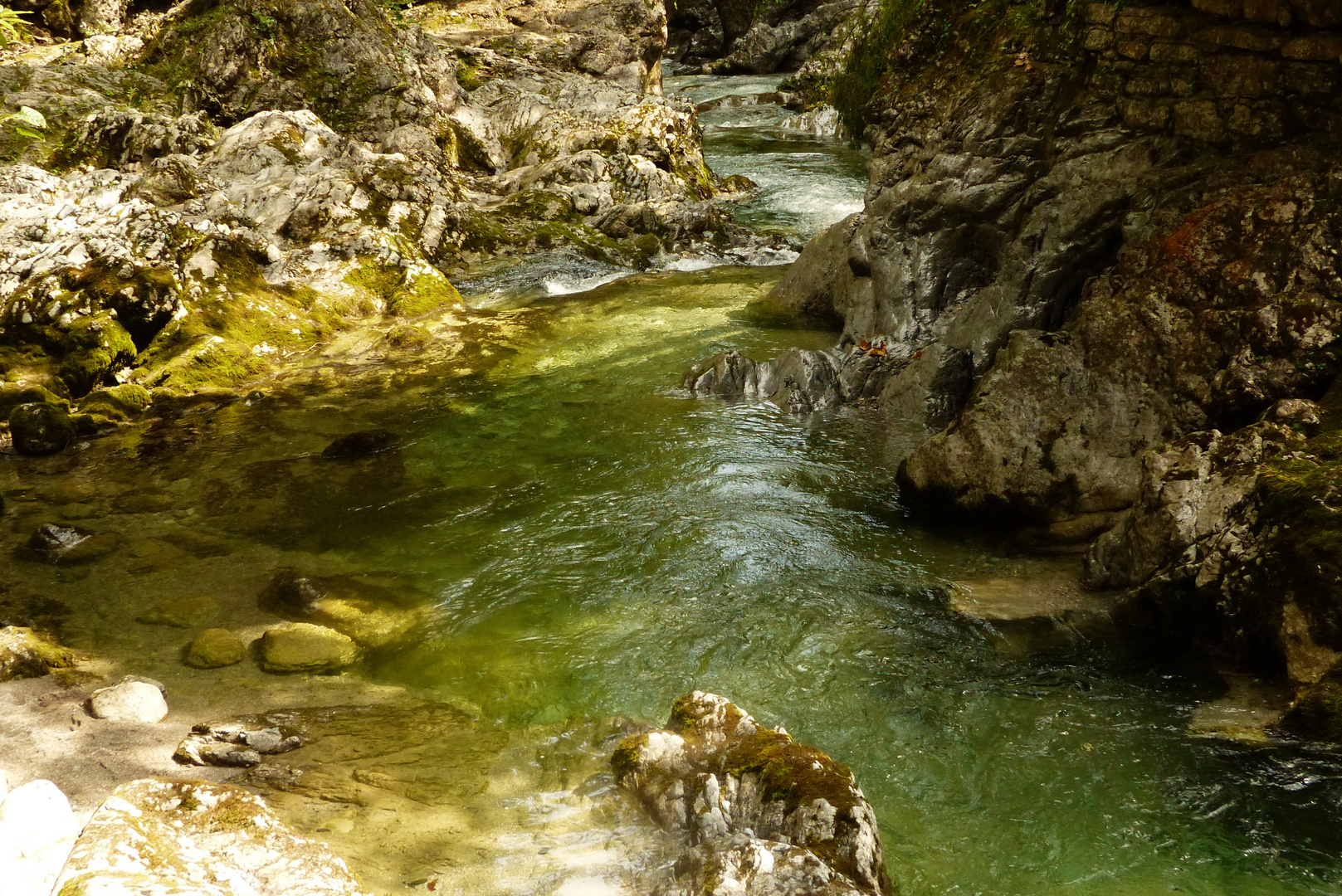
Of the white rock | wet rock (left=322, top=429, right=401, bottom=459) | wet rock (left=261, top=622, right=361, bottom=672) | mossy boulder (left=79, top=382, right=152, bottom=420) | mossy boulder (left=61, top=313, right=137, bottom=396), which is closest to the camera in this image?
the white rock

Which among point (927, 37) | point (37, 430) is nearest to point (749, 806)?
point (37, 430)

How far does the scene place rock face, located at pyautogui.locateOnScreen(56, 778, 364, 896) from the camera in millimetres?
2783

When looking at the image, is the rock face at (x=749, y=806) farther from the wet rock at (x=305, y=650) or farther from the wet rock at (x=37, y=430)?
the wet rock at (x=37, y=430)

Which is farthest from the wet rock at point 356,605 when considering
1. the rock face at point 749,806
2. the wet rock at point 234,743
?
the rock face at point 749,806

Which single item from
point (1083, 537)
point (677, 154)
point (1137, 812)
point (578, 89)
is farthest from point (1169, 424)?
point (578, 89)

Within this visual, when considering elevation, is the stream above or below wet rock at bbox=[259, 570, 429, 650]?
above

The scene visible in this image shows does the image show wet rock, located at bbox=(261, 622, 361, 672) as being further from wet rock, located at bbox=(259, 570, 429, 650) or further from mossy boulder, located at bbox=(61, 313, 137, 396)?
mossy boulder, located at bbox=(61, 313, 137, 396)

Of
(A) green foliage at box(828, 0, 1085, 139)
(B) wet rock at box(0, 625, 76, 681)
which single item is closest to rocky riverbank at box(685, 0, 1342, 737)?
(A) green foliage at box(828, 0, 1085, 139)

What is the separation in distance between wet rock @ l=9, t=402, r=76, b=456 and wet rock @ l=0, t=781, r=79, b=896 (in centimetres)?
650

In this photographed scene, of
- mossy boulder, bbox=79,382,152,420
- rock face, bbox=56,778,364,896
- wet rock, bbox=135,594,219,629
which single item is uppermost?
rock face, bbox=56,778,364,896

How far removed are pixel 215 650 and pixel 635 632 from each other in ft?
8.02

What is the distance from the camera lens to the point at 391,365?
10.8 m

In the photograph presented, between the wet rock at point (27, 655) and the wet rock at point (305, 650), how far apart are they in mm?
1063

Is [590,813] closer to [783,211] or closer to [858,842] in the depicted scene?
[858,842]
